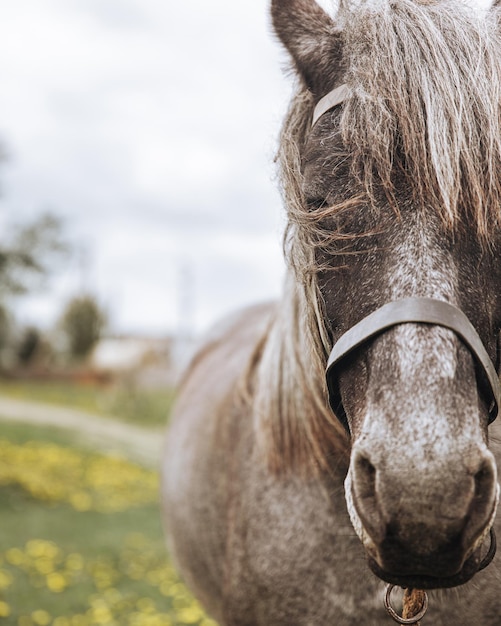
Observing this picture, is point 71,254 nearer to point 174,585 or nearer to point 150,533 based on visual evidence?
point 150,533

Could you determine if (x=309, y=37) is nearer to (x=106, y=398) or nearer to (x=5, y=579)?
(x=5, y=579)

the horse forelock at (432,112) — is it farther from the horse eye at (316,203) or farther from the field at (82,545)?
the field at (82,545)

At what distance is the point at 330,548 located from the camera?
6.60 ft

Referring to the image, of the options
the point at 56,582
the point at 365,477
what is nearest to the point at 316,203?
the point at 365,477

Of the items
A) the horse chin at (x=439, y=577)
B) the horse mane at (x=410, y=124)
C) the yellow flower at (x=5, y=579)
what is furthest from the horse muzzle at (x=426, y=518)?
the yellow flower at (x=5, y=579)

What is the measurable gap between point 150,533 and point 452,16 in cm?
798

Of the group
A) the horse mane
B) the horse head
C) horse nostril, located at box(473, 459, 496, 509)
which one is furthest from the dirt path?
horse nostril, located at box(473, 459, 496, 509)

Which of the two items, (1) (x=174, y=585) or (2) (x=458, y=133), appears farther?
(1) (x=174, y=585)

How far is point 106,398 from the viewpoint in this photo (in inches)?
851

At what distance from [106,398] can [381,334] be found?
69.0 feet

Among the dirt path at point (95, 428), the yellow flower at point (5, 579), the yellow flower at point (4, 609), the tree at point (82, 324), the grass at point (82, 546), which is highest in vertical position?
the yellow flower at point (4, 609)

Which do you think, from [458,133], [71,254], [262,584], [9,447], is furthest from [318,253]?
[71,254]

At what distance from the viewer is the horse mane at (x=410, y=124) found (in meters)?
1.45

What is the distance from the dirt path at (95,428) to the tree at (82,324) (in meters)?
9.87
